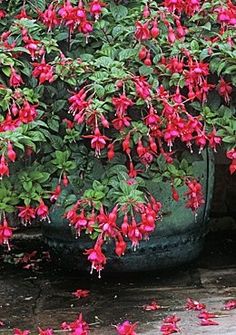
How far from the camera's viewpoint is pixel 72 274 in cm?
332

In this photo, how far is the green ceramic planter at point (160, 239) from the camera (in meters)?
3.05

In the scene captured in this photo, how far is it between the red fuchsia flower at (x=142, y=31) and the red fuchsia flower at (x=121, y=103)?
252mm

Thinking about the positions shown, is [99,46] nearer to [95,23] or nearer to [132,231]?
[95,23]

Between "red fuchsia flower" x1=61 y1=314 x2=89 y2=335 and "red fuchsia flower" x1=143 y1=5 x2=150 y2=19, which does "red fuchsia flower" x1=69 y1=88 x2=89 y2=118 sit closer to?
"red fuchsia flower" x1=143 y1=5 x2=150 y2=19

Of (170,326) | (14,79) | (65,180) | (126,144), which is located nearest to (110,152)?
(126,144)

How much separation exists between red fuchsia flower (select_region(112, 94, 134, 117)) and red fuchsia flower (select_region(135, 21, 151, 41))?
0.25 meters

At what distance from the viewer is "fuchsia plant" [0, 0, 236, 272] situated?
2.43 m

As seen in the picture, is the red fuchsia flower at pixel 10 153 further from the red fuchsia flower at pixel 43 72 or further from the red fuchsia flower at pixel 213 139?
the red fuchsia flower at pixel 213 139

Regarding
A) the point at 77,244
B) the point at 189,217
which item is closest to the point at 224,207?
the point at 189,217

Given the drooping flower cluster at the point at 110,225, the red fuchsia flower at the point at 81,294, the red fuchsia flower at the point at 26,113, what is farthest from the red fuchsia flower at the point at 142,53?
the red fuchsia flower at the point at 81,294

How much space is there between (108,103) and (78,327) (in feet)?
2.52

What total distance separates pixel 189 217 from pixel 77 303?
59 cm

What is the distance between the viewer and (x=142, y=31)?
2535mm

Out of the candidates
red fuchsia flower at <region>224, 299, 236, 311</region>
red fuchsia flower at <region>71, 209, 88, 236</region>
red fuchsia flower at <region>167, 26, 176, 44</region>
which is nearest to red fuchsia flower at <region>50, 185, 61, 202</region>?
red fuchsia flower at <region>71, 209, 88, 236</region>
